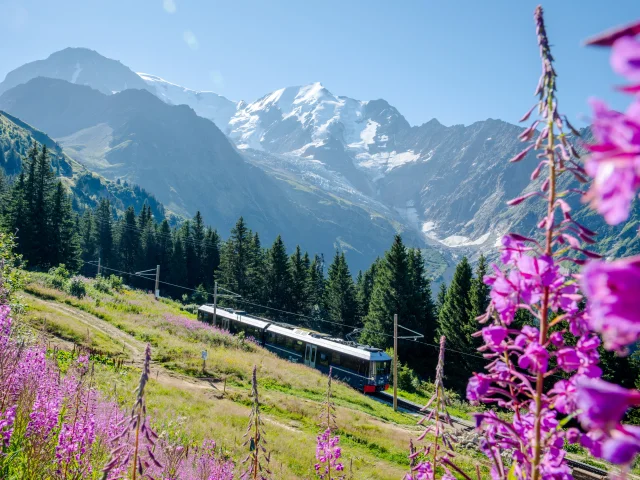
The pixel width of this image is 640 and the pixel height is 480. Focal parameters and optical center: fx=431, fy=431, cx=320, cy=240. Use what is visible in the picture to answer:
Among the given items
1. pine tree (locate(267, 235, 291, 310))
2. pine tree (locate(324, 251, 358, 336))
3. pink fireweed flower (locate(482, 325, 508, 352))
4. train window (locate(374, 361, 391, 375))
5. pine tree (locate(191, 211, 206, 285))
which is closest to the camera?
pink fireweed flower (locate(482, 325, 508, 352))

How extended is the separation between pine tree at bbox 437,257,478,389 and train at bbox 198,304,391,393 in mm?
10637

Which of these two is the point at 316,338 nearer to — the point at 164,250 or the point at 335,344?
the point at 335,344

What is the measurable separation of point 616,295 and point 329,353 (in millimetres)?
33227

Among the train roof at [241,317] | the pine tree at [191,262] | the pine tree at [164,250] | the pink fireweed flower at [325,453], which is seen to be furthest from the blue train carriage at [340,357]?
the pine tree at [164,250]

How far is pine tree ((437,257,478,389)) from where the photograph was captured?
3962 cm

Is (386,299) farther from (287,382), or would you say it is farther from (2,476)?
(2,476)

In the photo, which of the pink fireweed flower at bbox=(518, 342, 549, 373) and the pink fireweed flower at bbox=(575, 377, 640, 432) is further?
the pink fireweed flower at bbox=(518, 342, 549, 373)

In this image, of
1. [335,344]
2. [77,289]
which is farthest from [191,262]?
[335,344]

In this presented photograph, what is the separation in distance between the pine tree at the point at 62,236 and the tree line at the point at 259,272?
0.12 m

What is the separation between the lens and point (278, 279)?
60844 millimetres

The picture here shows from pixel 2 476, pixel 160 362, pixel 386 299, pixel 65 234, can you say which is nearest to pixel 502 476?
pixel 2 476

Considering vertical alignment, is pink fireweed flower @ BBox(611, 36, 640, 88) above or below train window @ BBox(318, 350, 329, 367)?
above

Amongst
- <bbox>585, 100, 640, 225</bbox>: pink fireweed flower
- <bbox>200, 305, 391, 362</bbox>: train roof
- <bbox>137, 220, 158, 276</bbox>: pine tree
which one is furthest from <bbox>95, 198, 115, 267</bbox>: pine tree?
<bbox>585, 100, 640, 225</bbox>: pink fireweed flower

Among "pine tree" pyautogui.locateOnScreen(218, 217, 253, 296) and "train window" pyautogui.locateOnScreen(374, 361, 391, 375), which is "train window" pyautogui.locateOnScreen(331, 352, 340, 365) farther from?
"pine tree" pyautogui.locateOnScreen(218, 217, 253, 296)
